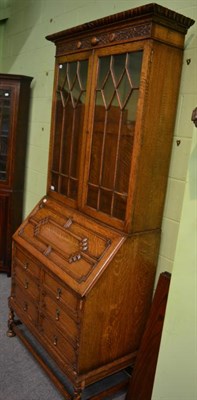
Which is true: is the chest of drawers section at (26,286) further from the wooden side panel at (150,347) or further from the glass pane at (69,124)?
the wooden side panel at (150,347)

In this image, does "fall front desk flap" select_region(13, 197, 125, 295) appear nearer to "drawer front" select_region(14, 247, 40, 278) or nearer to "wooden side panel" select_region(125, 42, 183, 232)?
"drawer front" select_region(14, 247, 40, 278)

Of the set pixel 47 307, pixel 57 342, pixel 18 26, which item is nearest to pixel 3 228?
pixel 47 307

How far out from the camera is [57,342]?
1.92 metres

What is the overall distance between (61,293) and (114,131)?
0.90m

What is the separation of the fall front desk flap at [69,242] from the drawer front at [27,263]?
67mm

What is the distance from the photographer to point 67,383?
82.7 inches

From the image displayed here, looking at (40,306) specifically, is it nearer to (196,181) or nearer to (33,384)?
(33,384)

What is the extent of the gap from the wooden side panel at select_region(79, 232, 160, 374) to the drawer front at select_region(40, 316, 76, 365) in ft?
0.26

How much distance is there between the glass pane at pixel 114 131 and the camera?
1.68 m

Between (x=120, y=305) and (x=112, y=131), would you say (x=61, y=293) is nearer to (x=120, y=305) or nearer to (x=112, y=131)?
(x=120, y=305)

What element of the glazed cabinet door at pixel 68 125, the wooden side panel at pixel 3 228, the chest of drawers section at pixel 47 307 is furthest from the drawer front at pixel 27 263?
the wooden side panel at pixel 3 228

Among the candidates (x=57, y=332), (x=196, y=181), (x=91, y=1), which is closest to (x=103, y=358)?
(x=57, y=332)

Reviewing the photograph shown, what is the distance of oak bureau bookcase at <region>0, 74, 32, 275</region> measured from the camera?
3.11 metres

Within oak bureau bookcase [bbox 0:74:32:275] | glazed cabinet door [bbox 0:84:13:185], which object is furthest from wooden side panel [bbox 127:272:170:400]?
glazed cabinet door [bbox 0:84:13:185]
